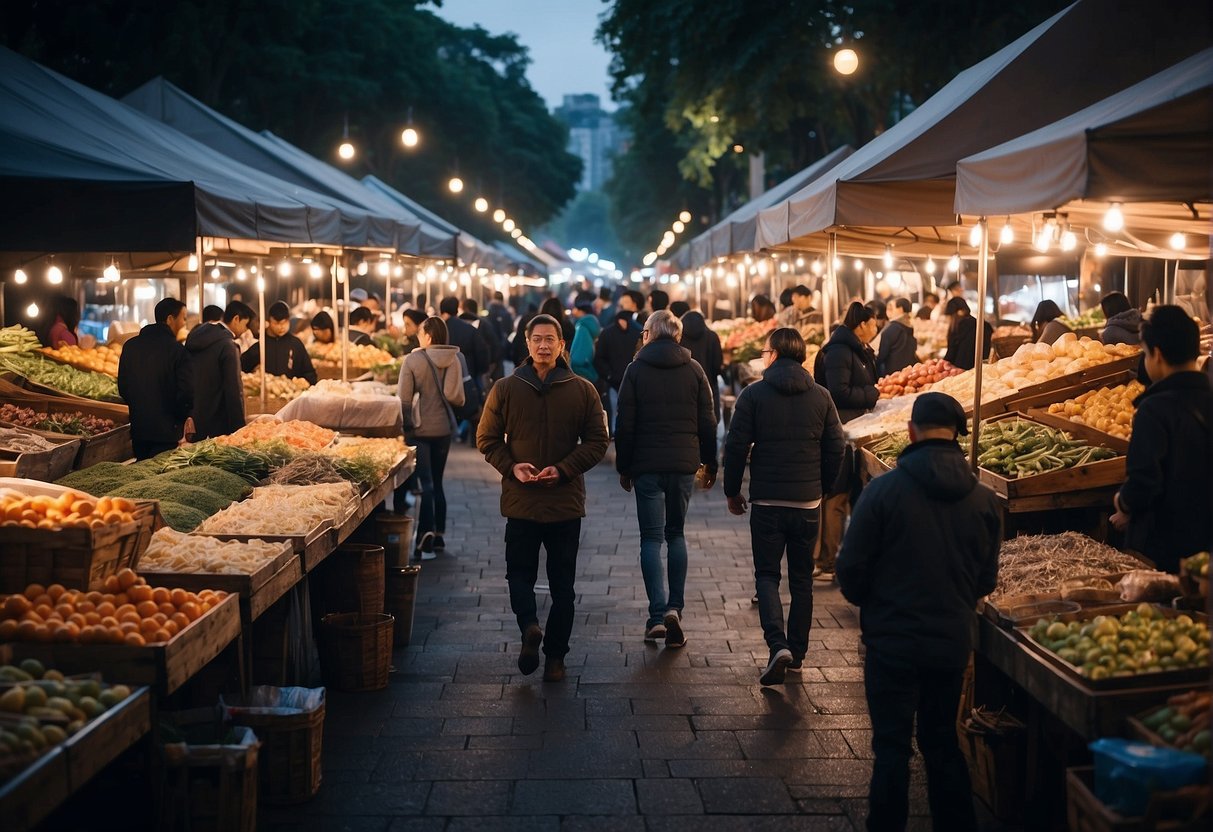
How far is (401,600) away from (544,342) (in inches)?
85.8

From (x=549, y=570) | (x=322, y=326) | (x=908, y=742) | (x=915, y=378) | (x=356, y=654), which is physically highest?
(x=322, y=326)

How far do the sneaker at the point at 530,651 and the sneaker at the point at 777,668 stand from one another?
1310mm

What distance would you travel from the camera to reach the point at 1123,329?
1186 centimetres

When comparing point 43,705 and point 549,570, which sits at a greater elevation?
point 43,705

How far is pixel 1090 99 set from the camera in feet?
29.3

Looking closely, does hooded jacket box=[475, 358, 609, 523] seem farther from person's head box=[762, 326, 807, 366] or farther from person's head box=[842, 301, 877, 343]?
person's head box=[842, 301, 877, 343]

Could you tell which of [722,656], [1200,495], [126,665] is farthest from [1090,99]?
[126,665]

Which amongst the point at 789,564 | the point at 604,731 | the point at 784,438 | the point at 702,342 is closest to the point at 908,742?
the point at 604,731

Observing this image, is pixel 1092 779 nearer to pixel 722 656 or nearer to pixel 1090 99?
pixel 722 656

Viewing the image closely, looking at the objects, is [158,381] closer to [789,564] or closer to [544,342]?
[544,342]

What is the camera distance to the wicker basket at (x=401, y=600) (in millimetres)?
8844

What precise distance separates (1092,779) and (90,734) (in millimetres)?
3461

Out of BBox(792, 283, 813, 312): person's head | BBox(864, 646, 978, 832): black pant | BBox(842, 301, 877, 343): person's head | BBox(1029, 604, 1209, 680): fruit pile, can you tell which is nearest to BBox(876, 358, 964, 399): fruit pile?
BBox(842, 301, 877, 343): person's head

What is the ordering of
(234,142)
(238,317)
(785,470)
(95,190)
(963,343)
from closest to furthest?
(785,470), (95,190), (238,317), (963,343), (234,142)
